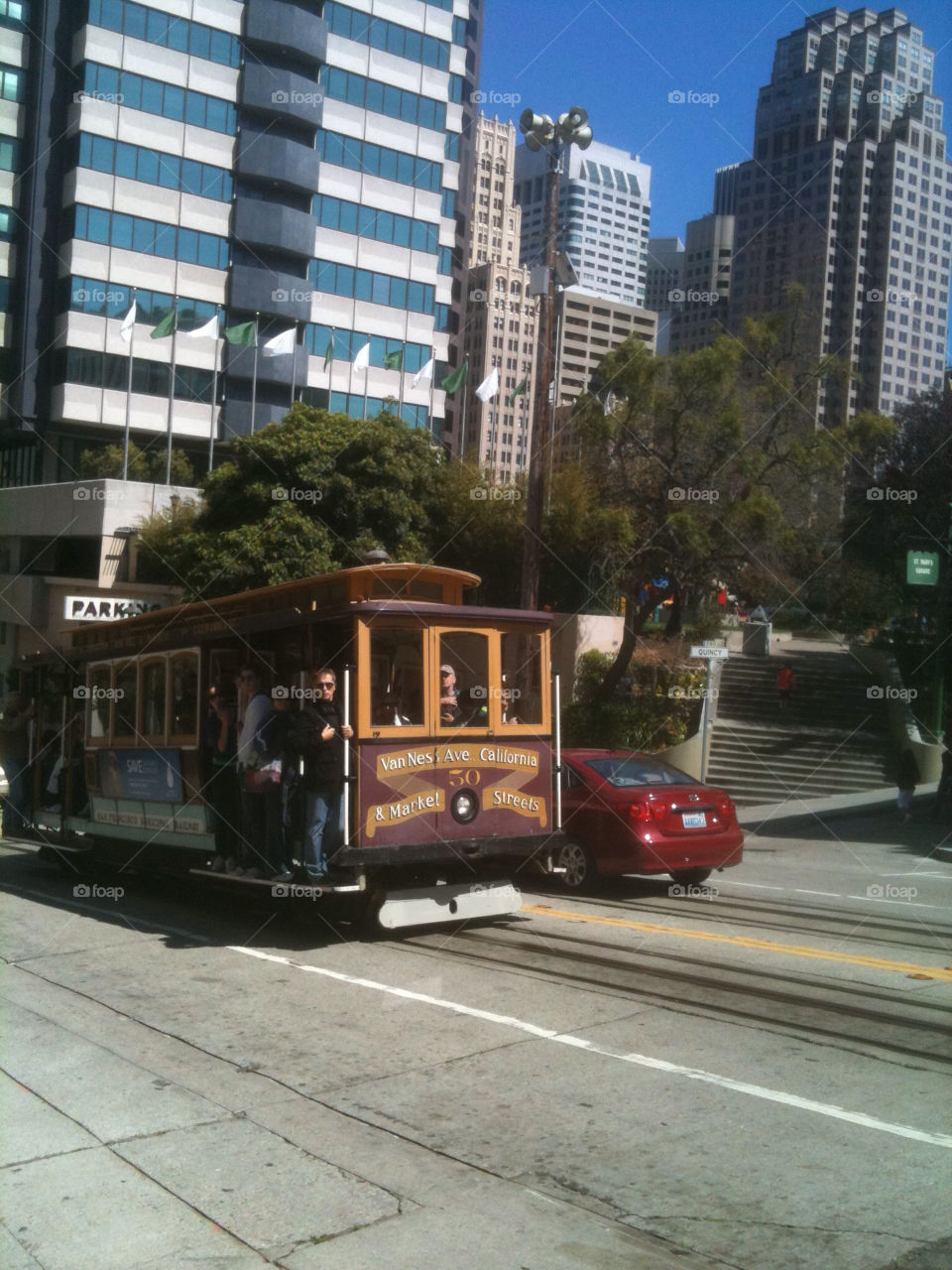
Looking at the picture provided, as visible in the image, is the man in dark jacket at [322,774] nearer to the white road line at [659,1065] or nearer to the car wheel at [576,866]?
the white road line at [659,1065]

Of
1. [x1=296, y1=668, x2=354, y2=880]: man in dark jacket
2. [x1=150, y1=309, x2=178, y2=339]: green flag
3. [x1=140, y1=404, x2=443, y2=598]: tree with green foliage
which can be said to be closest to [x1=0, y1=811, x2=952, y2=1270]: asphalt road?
[x1=296, y1=668, x2=354, y2=880]: man in dark jacket

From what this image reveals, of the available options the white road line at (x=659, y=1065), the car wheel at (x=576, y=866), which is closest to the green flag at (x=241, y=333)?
the car wheel at (x=576, y=866)

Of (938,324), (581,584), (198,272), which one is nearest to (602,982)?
(581,584)

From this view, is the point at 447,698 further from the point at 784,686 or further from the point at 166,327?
the point at 166,327

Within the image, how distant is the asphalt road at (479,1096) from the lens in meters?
4.49

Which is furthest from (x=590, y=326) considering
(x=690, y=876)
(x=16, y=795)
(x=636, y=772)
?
(x=636, y=772)

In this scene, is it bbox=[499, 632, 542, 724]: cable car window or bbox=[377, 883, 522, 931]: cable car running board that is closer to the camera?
bbox=[377, 883, 522, 931]: cable car running board

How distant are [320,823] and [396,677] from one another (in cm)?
130

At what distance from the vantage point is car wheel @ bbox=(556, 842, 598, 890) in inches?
493

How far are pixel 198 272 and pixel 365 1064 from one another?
44298mm

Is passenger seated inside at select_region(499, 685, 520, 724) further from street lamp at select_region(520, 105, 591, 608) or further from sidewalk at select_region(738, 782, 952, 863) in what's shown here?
sidewalk at select_region(738, 782, 952, 863)

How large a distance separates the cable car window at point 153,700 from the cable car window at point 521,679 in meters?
3.85

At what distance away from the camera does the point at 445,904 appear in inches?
402

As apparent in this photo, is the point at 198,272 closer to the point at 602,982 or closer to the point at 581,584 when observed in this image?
the point at 581,584
